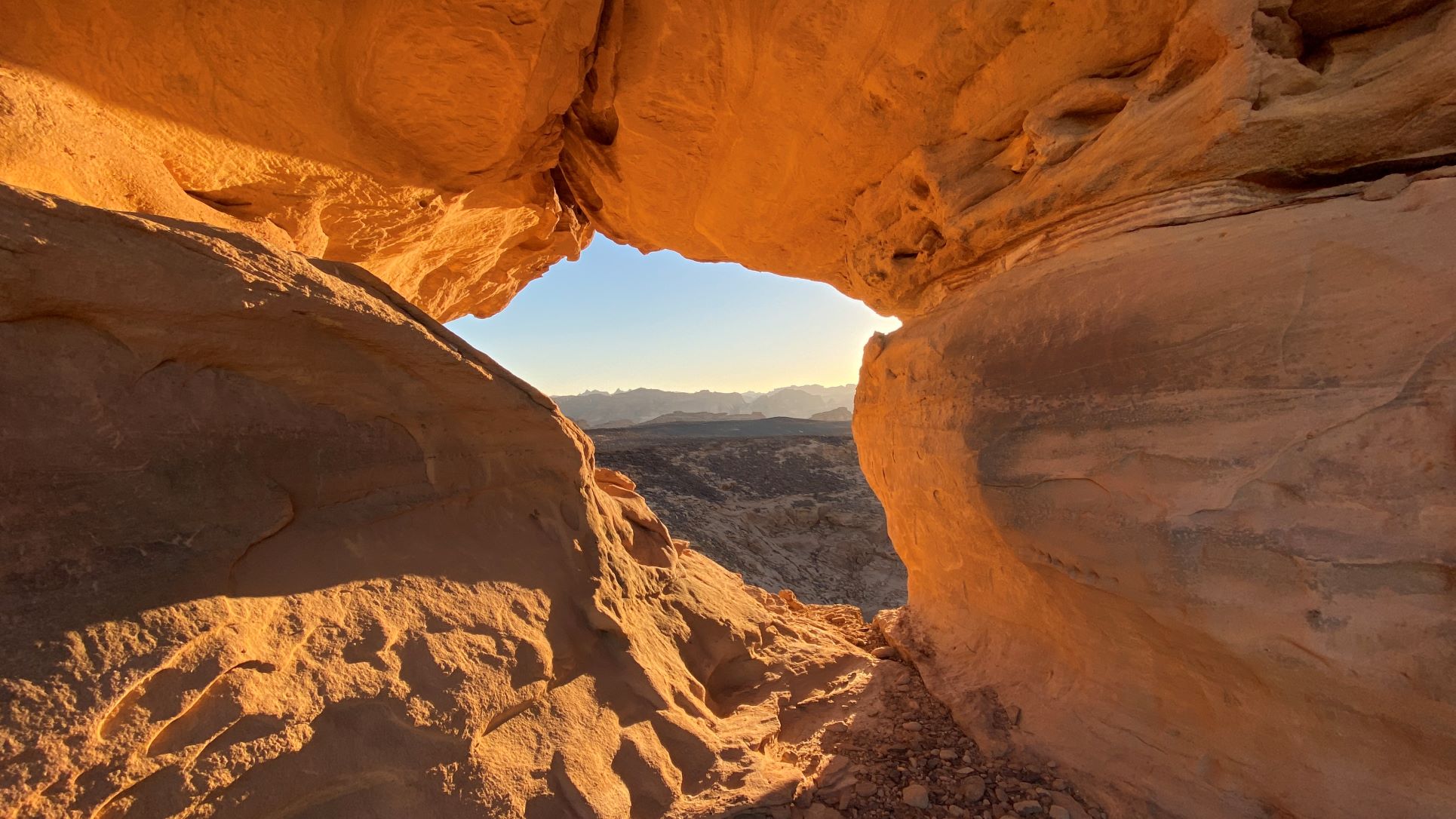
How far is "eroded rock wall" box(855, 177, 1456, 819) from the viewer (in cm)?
170

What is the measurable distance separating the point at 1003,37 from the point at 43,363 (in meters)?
3.70

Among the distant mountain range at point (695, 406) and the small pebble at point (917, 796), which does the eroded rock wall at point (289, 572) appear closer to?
the small pebble at point (917, 796)

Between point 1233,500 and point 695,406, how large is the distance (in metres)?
74.2

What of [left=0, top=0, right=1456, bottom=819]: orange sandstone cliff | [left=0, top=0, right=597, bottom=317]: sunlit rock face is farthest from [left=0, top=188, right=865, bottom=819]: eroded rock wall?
[left=0, top=0, right=597, bottom=317]: sunlit rock face

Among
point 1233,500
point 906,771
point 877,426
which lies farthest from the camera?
point 877,426

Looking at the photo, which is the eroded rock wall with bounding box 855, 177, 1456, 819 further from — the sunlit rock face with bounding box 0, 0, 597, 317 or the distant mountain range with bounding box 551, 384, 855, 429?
the distant mountain range with bounding box 551, 384, 855, 429

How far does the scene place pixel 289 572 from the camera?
1984 millimetres

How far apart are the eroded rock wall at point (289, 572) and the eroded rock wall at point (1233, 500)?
53.0 inches

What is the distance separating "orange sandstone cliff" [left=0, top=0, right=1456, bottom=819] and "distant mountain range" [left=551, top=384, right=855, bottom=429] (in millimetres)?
31498

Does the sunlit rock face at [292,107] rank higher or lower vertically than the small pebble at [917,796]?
higher

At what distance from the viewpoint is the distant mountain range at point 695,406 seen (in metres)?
44.9

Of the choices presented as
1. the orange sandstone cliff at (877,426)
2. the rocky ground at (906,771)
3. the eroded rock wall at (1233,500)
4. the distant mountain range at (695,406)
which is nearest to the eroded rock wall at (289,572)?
the orange sandstone cliff at (877,426)

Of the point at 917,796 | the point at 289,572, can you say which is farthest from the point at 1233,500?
the point at 289,572

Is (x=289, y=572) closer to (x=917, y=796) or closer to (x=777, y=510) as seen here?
(x=917, y=796)
